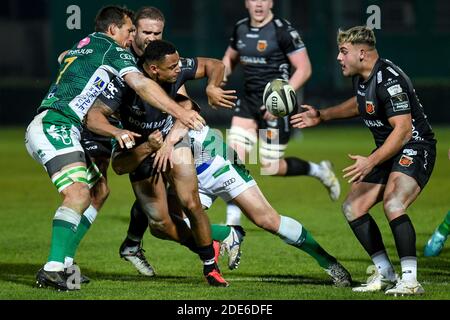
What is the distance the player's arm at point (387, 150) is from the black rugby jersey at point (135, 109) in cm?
171

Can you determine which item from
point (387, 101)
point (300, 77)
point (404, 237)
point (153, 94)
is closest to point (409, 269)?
point (404, 237)

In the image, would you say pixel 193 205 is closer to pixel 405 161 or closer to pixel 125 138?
pixel 125 138

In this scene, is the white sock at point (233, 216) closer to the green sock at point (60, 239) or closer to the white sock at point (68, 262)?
the white sock at point (68, 262)

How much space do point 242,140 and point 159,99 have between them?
5.16 meters

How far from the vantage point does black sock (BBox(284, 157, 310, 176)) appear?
13.8 m

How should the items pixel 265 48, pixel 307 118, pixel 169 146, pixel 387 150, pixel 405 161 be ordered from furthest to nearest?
pixel 265 48, pixel 307 118, pixel 169 146, pixel 405 161, pixel 387 150

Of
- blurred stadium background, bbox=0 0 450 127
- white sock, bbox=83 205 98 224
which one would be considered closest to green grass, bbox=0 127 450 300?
white sock, bbox=83 205 98 224

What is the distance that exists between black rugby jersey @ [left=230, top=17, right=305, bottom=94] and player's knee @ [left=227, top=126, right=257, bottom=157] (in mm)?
664

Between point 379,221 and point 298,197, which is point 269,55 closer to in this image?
point 379,221

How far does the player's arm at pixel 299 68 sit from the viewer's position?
13031 mm

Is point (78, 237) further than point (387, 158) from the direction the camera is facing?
Yes

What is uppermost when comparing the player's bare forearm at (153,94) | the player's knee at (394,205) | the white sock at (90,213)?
the player's bare forearm at (153,94)

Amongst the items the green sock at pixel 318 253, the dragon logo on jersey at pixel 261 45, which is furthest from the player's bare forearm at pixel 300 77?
the green sock at pixel 318 253

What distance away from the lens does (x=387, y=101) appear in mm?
7945
